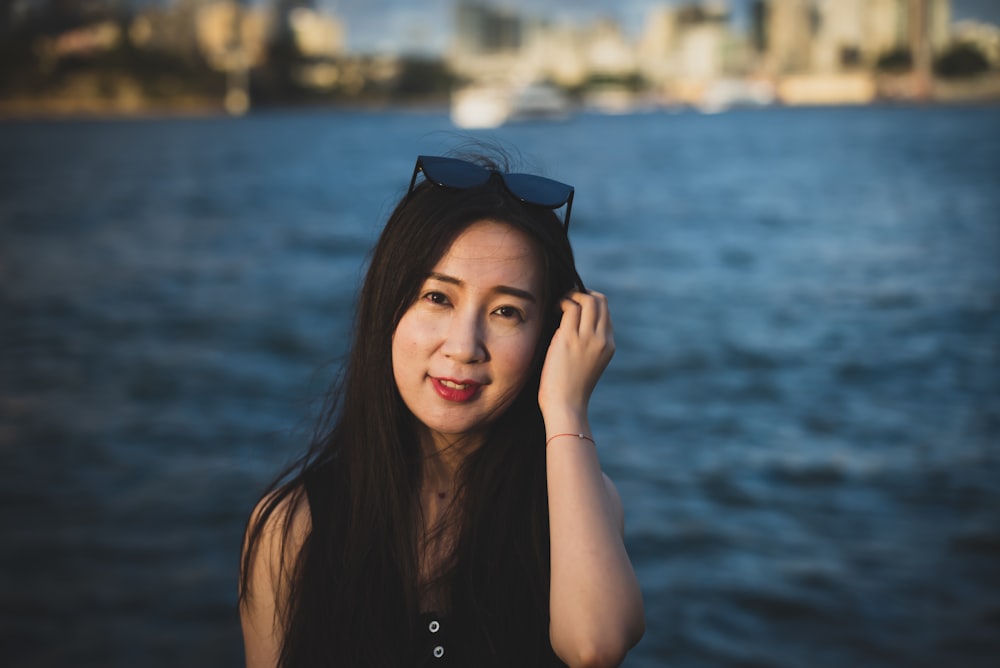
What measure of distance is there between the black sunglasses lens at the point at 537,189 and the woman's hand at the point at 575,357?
0.21 m

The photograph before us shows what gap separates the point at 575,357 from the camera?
2.09 m

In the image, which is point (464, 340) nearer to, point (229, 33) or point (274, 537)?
point (274, 537)

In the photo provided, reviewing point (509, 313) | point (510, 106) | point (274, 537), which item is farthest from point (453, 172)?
point (510, 106)

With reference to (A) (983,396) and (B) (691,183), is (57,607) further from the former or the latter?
(B) (691,183)

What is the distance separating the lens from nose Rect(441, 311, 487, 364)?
199 cm

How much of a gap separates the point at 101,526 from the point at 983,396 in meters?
8.46

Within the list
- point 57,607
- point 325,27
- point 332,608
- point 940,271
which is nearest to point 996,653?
point 332,608

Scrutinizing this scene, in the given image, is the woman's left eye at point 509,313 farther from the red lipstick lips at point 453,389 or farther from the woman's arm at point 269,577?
the woman's arm at point 269,577

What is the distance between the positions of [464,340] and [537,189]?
0.35m

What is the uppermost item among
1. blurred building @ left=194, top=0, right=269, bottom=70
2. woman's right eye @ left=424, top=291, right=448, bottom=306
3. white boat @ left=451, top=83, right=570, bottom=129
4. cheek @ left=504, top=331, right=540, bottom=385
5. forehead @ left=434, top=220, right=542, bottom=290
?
blurred building @ left=194, top=0, right=269, bottom=70

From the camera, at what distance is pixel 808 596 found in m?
6.17

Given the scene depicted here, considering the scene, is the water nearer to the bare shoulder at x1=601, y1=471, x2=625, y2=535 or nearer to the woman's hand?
the woman's hand

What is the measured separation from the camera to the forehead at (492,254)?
6.64ft

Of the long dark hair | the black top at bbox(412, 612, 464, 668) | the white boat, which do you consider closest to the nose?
the long dark hair
